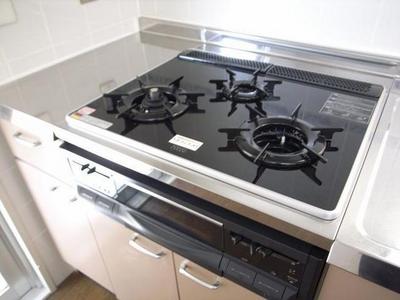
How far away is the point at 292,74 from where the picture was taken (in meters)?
1.09

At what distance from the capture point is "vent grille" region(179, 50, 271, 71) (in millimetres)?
1143

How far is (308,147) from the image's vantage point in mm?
724

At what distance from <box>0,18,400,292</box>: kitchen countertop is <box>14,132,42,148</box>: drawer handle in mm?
67

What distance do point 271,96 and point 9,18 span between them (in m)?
0.83

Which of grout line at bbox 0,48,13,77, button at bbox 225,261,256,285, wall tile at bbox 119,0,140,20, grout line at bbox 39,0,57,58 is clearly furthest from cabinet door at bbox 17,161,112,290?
wall tile at bbox 119,0,140,20

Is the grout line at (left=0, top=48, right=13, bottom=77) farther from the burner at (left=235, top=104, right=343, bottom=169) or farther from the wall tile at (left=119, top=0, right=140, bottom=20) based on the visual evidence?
the burner at (left=235, top=104, right=343, bottom=169)

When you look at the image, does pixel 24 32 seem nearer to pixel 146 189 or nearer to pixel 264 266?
pixel 146 189

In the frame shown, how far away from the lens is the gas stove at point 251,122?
692 millimetres

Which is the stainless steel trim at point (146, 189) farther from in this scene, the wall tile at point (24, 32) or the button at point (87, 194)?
the wall tile at point (24, 32)

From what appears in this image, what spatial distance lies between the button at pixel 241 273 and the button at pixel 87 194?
442 millimetres

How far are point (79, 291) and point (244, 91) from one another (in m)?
1.20

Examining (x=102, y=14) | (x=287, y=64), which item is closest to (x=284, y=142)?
(x=287, y=64)

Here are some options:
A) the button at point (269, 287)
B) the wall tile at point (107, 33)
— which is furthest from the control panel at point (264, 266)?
the wall tile at point (107, 33)

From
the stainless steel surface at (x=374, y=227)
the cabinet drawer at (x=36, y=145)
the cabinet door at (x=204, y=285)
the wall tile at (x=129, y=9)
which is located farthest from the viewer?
the wall tile at (x=129, y=9)
